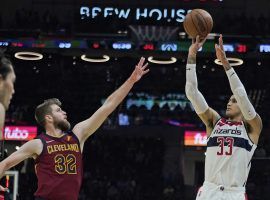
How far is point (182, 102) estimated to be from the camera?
21.1 metres

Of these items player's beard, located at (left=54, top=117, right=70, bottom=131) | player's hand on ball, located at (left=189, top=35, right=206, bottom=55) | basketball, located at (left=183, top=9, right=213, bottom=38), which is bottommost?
player's beard, located at (left=54, top=117, right=70, bottom=131)

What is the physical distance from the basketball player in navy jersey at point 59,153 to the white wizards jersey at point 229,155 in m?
0.91

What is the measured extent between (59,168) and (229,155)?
4.79 feet

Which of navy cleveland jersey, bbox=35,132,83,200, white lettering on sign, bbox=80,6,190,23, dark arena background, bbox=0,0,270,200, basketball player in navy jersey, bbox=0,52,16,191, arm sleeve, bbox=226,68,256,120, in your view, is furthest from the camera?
white lettering on sign, bbox=80,6,190,23

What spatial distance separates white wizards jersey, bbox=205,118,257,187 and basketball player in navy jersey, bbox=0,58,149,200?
0.91m

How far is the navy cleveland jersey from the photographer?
4.87m

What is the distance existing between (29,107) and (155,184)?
5.18 m

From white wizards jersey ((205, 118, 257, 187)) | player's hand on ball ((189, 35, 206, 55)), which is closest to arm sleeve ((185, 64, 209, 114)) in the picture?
player's hand on ball ((189, 35, 206, 55))

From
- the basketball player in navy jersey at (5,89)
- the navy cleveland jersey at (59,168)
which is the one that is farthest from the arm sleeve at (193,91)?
the basketball player in navy jersey at (5,89)

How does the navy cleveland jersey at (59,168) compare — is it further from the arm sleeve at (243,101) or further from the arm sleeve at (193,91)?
the arm sleeve at (243,101)

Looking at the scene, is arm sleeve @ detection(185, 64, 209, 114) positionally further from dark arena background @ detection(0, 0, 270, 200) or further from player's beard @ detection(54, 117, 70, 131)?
dark arena background @ detection(0, 0, 270, 200)

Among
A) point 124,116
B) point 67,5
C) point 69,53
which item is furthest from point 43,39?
point 124,116

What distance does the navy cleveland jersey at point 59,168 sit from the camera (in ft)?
16.0

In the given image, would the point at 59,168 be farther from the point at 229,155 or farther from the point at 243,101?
the point at 243,101
